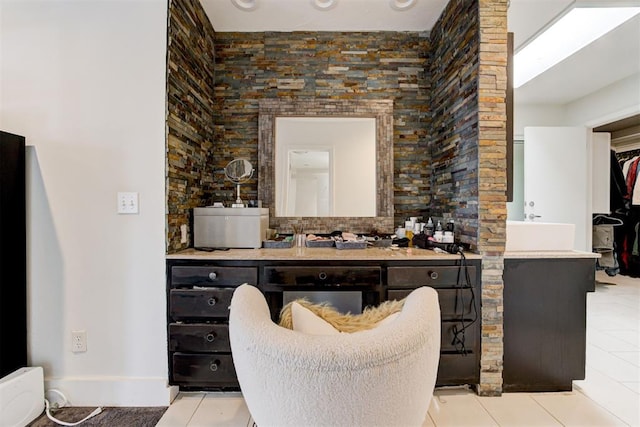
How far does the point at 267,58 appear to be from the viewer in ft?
7.70

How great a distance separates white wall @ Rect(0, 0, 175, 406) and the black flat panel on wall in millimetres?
39

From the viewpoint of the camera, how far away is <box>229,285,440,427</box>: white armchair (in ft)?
2.35

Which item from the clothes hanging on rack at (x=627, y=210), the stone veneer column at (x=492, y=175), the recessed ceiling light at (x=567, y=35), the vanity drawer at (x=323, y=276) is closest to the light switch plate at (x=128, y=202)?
the vanity drawer at (x=323, y=276)

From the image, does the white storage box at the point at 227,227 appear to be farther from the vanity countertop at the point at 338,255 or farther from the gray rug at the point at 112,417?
the gray rug at the point at 112,417

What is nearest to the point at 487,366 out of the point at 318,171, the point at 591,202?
the point at 318,171

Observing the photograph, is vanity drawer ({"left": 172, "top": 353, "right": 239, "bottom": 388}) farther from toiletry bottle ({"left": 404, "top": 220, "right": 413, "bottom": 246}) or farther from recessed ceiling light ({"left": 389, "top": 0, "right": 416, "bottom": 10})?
recessed ceiling light ({"left": 389, "top": 0, "right": 416, "bottom": 10})

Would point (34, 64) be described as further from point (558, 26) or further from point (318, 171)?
point (558, 26)

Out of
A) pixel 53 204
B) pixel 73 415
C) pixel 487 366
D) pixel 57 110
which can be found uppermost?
pixel 57 110

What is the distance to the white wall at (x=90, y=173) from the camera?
175 centimetres

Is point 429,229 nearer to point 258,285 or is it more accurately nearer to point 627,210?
point 258,285

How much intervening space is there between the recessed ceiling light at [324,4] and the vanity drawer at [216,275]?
169cm

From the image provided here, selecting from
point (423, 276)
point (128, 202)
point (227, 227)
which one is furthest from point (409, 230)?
point (128, 202)

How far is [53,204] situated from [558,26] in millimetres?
3619

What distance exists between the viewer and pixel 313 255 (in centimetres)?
177
